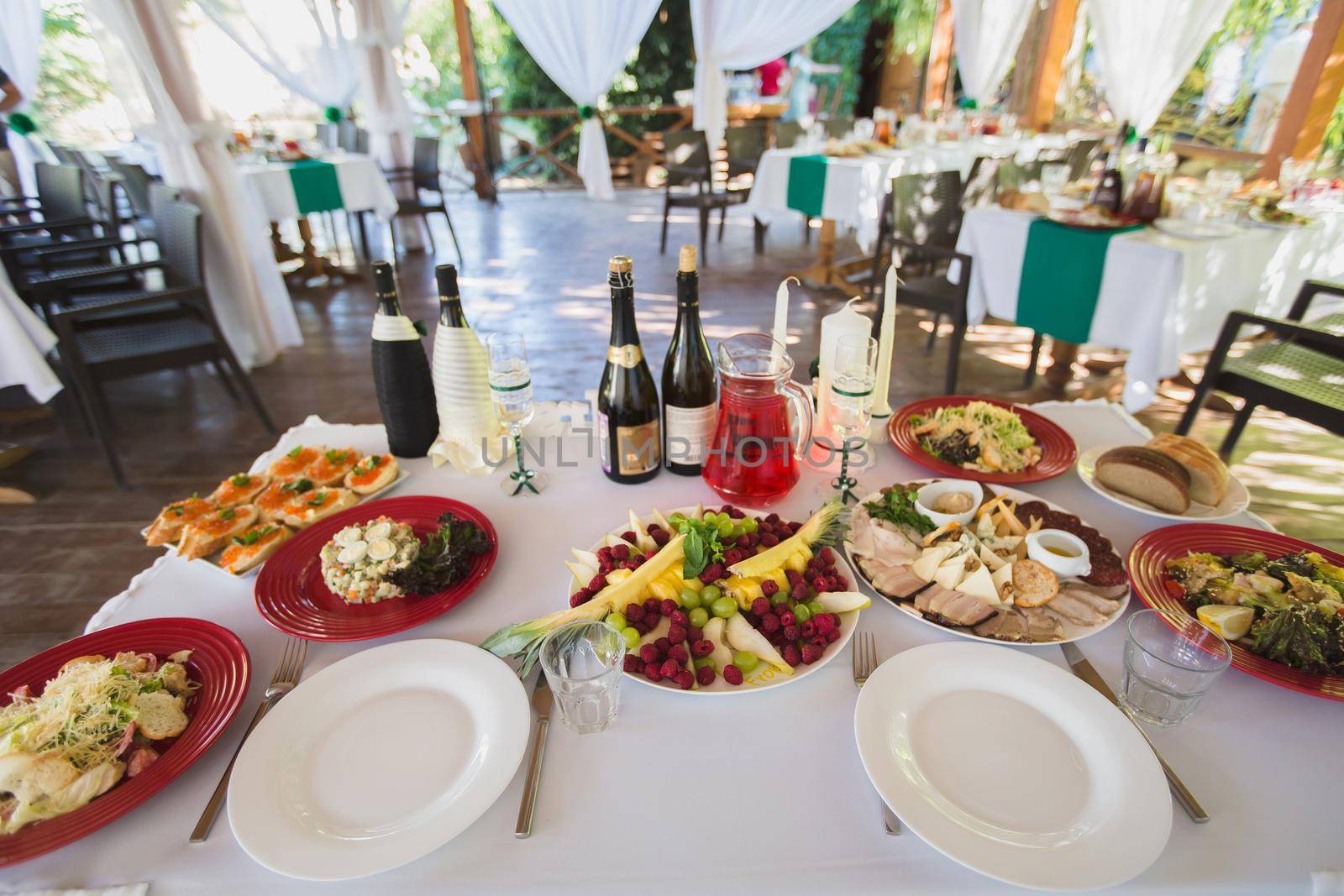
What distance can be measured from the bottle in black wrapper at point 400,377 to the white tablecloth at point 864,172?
10.4 ft

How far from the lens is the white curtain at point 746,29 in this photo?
4598 mm

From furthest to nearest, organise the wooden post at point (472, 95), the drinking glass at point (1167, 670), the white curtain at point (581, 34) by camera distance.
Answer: the wooden post at point (472, 95) → the white curtain at point (581, 34) → the drinking glass at point (1167, 670)

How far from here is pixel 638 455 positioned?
1.08 meters

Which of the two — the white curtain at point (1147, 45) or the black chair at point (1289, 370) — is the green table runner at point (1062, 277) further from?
the white curtain at point (1147, 45)

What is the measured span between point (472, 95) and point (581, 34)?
2.71 metres

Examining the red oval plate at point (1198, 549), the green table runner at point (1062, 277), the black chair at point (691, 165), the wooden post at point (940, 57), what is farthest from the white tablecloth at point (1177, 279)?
the wooden post at point (940, 57)

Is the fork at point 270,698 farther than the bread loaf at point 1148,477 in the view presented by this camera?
No

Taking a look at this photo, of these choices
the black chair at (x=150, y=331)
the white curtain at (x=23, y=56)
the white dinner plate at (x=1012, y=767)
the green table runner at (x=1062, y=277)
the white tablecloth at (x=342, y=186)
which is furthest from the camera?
the white tablecloth at (x=342, y=186)

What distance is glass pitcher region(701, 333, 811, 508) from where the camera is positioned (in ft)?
3.18

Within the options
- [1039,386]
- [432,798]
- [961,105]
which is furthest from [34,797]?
[961,105]

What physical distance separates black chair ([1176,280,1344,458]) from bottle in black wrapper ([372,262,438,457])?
2148 millimetres

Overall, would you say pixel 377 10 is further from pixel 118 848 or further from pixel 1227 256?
pixel 118 848

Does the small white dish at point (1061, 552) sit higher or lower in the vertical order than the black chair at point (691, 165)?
lower

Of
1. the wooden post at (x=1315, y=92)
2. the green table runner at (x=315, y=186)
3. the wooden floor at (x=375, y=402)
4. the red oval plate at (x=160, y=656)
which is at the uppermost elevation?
the wooden post at (x=1315, y=92)
